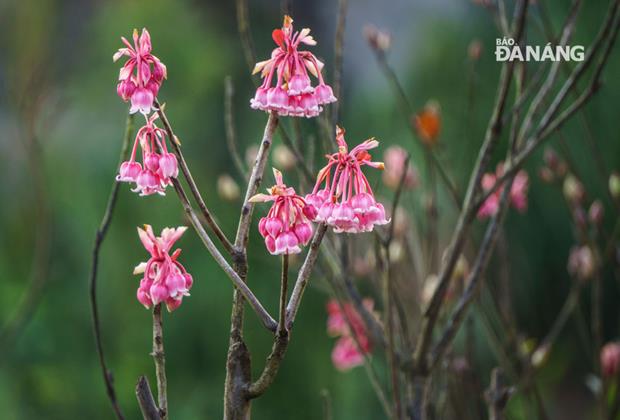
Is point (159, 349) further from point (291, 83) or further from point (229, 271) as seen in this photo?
point (291, 83)

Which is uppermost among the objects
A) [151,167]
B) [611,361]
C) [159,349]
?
[151,167]

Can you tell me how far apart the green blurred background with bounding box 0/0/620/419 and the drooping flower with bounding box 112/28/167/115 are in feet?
2.52

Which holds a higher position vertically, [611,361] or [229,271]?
[229,271]

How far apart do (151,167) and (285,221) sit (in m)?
0.09

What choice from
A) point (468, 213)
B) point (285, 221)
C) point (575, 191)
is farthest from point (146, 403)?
point (575, 191)

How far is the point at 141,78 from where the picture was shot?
1.60 feet

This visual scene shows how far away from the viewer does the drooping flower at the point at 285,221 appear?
1.56 feet

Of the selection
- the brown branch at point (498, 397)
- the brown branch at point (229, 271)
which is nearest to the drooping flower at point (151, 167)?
the brown branch at point (229, 271)

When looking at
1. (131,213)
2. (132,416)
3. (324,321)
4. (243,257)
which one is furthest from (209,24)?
(243,257)

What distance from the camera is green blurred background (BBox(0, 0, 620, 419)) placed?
171 cm

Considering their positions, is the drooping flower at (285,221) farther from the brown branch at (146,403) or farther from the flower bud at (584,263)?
the flower bud at (584,263)

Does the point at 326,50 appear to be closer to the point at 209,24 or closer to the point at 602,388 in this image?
the point at 209,24

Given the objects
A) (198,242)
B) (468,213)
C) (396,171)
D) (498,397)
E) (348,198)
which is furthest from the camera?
(198,242)

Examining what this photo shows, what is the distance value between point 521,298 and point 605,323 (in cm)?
32
